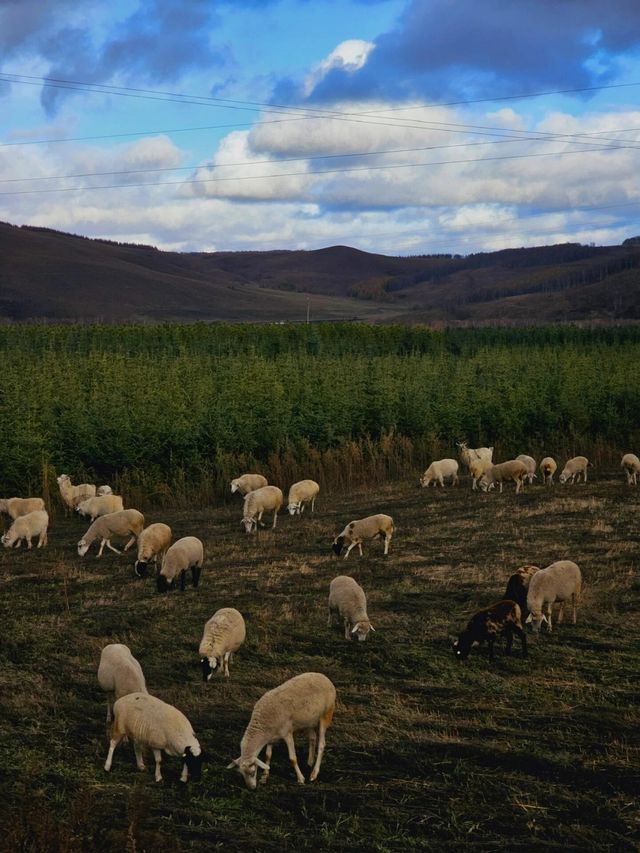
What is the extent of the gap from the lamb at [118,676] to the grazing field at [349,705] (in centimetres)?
35

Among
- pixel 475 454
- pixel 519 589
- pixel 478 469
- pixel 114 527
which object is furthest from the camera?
pixel 475 454

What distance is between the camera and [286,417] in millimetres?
27031

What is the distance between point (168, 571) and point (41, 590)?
2.16 metres

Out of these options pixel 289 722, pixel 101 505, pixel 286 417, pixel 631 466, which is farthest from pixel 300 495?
pixel 289 722

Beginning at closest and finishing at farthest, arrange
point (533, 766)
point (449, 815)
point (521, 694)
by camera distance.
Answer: point (449, 815), point (533, 766), point (521, 694)

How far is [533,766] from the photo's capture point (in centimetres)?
832

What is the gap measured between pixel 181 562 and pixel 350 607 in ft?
11.6

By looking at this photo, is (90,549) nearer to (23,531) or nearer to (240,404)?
(23,531)

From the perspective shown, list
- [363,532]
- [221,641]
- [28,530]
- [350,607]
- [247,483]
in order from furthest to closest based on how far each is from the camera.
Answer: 1. [247,483]
2. [28,530]
3. [363,532]
4. [350,607]
5. [221,641]

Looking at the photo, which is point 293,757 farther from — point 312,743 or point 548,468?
point 548,468

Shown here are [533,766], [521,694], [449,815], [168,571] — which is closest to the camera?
[449,815]

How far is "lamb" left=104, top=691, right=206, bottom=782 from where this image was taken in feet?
26.8

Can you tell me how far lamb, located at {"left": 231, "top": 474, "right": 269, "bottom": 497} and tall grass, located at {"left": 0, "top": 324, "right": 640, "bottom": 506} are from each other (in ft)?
4.43

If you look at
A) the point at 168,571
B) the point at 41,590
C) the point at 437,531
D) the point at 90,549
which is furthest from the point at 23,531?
the point at 437,531
